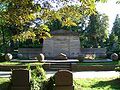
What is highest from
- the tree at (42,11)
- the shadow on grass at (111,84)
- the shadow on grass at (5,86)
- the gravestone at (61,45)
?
the tree at (42,11)

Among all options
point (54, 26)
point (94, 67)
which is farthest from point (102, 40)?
point (94, 67)

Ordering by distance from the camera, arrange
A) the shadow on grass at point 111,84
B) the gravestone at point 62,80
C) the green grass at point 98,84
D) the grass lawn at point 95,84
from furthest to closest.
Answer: the shadow on grass at point 111,84
the green grass at point 98,84
the grass lawn at point 95,84
the gravestone at point 62,80

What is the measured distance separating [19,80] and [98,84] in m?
4.76

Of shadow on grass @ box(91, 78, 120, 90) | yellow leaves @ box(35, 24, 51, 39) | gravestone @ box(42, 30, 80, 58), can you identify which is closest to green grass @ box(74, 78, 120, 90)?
shadow on grass @ box(91, 78, 120, 90)

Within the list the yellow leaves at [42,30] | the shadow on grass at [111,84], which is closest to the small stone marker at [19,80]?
the yellow leaves at [42,30]

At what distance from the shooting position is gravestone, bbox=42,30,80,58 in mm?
45500

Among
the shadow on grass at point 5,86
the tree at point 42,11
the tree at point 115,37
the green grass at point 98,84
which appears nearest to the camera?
the tree at point 42,11

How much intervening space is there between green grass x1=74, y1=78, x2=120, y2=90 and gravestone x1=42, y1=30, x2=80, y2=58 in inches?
1052

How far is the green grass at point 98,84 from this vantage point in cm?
1602

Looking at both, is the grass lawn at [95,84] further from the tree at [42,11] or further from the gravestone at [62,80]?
the tree at [42,11]

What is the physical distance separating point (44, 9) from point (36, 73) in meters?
4.63

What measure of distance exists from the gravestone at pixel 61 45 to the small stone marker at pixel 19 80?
30.9 m

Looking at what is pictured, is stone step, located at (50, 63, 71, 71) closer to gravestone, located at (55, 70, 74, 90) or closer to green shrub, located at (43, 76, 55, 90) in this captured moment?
green shrub, located at (43, 76, 55, 90)

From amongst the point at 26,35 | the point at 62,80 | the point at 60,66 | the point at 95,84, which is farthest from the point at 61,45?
the point at 62,80
